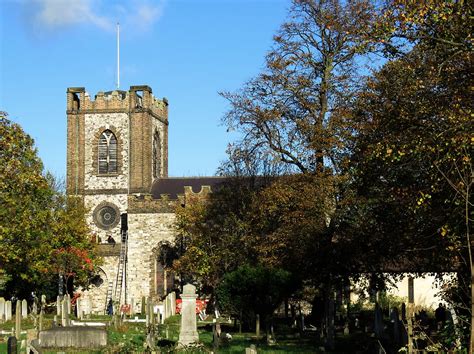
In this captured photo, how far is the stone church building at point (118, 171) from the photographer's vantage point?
56.9m

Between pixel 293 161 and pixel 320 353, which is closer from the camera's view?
pixel 320 353

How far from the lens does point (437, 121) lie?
17.1m

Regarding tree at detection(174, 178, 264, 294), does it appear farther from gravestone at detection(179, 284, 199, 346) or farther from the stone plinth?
the stone plinth

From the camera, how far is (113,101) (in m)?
61.6

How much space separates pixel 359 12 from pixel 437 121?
1197 centimetres

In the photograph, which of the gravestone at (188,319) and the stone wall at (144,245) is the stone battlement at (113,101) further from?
the gravestone at (188,319)

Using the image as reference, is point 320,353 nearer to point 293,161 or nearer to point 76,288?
point 293,161

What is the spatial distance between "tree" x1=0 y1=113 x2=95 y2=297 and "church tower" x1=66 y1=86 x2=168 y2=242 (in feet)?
10.6

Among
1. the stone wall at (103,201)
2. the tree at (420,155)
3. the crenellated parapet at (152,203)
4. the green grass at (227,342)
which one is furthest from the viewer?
the stone wall at (103,201)

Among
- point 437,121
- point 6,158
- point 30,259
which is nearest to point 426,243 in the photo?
point 437,121

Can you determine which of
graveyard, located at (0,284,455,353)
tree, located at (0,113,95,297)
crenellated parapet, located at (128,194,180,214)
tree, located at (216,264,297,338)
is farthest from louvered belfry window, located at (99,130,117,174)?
tree, located at (216,264,297,338)

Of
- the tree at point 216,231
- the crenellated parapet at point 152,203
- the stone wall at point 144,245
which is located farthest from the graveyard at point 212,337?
the crenellated parapet at point 152,203

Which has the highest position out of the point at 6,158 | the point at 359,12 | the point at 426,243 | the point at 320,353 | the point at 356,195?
the point at 359,12

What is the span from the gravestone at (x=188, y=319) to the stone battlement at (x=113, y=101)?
1405 inches
